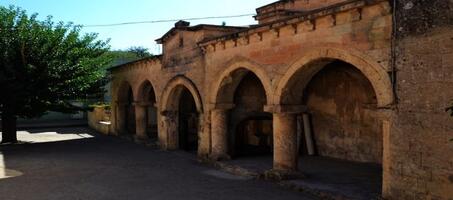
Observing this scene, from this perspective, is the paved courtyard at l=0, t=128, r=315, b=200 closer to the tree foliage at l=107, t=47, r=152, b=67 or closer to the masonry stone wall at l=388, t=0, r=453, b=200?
the masonry stone wall at l=388, t=0, r=453, b=200

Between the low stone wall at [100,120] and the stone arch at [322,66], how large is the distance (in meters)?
14.4

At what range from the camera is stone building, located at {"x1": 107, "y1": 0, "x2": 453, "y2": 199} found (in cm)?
683

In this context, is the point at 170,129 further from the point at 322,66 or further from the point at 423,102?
the point at 423,102

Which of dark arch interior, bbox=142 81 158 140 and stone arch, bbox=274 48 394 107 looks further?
dark arch interior, bbox=142 81 158 140

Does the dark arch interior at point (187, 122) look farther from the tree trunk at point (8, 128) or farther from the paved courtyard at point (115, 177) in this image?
the tree trunk at point (8, 128)

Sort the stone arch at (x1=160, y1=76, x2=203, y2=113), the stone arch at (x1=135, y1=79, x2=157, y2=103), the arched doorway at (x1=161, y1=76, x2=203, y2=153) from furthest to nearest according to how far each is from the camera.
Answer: the stone arch at (x1=135, y1=79, x2=157, y2=103) < the arched doorway at (x1=161, y1=76, x2=203, y2=153) < the stone arch at (x1=160, y1=76, x2=203, y2=113)

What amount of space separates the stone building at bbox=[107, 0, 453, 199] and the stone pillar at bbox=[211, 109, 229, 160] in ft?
0.09

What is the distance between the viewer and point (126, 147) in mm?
16891

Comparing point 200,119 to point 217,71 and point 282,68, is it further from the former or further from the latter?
point 282,68

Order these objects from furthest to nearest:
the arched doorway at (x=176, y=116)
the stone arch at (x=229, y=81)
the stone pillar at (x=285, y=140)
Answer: the arched doorway at (x=176, y=116)
the stone arch at (x=229, y=81)
the stone pillar at (x=285, y=140)

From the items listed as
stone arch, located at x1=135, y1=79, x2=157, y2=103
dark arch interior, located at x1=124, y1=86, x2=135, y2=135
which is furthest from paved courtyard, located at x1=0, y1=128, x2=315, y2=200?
dark arch interior, located at x1=124, y1=86, x2=135, y2=135

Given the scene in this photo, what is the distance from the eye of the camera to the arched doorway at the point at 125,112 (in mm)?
20922

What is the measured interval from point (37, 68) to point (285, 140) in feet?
34.9

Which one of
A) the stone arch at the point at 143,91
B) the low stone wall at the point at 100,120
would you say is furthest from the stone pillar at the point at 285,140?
the low stone wall at the point at 100,120
